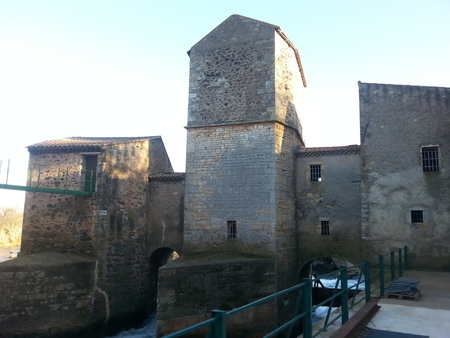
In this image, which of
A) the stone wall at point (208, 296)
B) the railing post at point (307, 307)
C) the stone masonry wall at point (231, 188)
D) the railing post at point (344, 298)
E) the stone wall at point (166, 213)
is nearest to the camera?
the railing post at point (307, 307)

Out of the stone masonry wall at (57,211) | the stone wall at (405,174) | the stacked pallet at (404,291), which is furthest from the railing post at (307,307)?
the stone masonry wall at (57,211)

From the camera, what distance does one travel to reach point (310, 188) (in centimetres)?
1484

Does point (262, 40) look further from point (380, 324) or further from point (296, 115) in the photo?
point (380, 324)

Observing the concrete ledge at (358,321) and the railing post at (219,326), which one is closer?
the railing post at (219,326)

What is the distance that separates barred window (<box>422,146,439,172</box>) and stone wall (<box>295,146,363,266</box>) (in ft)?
7.37

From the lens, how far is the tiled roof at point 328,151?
14.3m

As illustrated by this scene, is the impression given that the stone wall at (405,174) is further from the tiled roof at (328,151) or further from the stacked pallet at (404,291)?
the stacked pallet at (404,291)

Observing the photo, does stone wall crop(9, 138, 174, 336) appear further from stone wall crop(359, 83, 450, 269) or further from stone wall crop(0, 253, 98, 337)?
stone wall crop(359, 83, 450, 269)

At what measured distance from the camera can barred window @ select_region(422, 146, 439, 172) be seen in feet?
43.5

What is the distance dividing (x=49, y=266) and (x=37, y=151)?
16.4 feet

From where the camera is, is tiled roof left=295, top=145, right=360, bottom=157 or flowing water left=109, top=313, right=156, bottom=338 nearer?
tiled roof left=295, top=145, right=360, bottom=157

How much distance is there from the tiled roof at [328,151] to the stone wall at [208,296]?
517cm


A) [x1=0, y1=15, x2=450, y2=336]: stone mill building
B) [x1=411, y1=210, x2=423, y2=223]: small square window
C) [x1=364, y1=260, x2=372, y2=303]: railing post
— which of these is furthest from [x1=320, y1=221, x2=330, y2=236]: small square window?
[x1=364, y1=260, x2=372, y2=303]: railing post

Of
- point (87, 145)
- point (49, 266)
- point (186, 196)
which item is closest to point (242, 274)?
point (186, 196)
